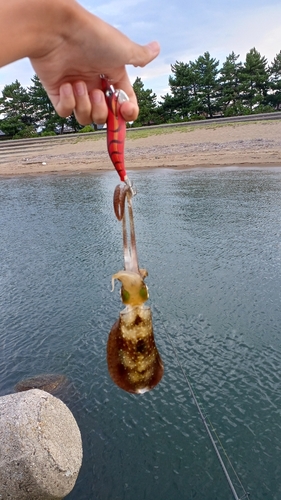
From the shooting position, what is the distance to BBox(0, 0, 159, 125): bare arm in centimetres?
215

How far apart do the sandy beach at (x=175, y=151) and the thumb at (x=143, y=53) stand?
3557cm

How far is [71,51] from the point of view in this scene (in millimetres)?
2736

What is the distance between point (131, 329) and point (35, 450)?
4101mm

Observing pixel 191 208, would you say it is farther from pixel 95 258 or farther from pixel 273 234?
pixel 95 258

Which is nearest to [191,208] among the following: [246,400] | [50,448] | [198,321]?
[198,321]

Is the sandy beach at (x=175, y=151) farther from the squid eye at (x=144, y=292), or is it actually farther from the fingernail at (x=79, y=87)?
the fingernail at (x=79, y=87)

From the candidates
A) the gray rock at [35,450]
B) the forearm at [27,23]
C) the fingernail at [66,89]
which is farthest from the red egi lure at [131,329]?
the gray rock at [35,450]

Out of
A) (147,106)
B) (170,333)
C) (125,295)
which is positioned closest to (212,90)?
(147,106)

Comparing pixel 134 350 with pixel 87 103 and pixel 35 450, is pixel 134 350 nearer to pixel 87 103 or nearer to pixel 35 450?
pixel 87 103

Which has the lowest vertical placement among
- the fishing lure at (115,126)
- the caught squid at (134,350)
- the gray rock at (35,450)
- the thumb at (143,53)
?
the gray rock at (35,450)

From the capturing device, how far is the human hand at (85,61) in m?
2.48

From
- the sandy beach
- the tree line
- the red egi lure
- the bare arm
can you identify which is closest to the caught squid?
the red egi lure

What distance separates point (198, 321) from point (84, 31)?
37.2 feet

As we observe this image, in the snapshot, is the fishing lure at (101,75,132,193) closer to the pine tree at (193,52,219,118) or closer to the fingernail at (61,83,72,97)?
the fingernail at (61,83,72,97)
